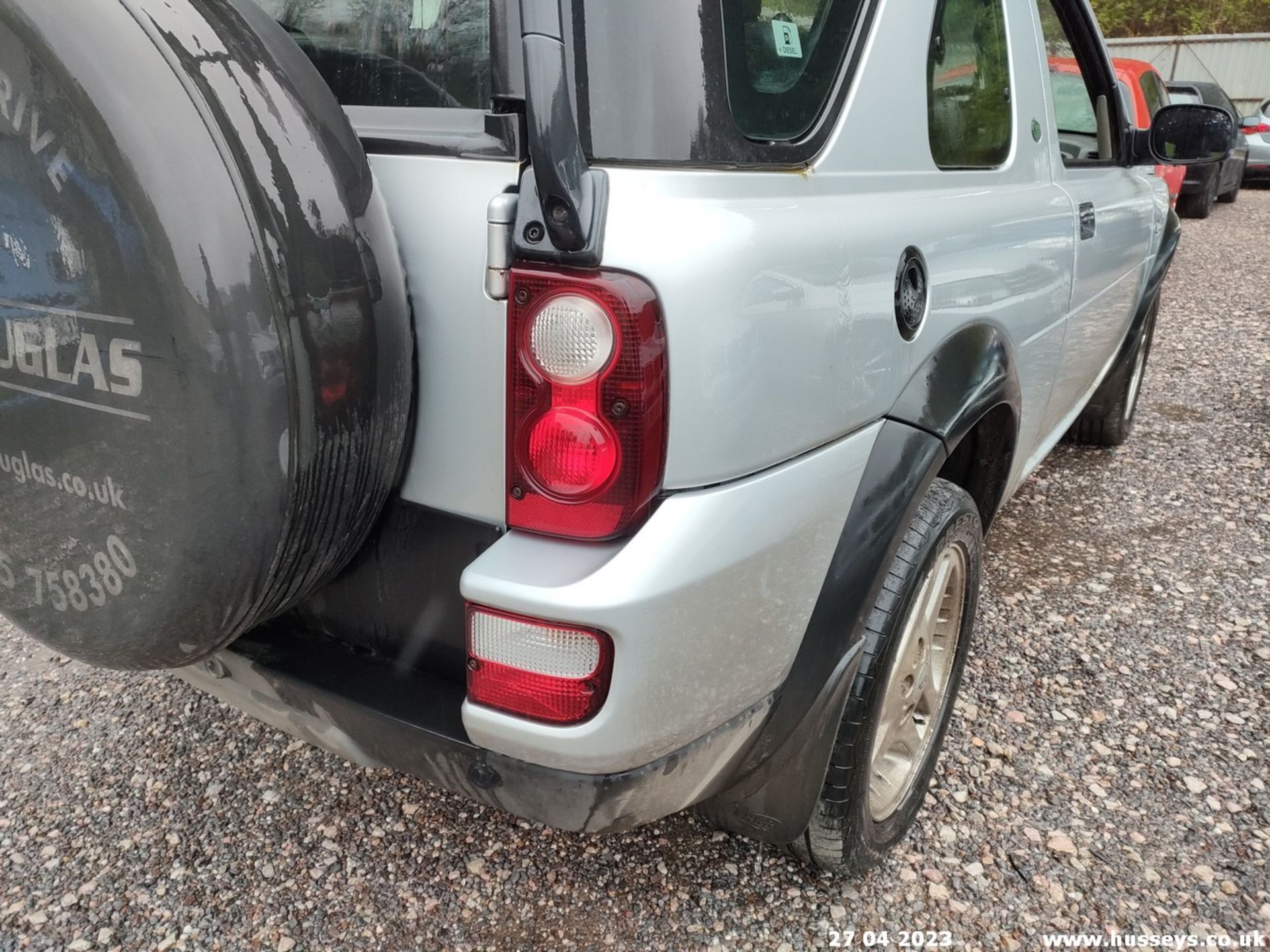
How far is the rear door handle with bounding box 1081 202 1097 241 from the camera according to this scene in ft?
8.43

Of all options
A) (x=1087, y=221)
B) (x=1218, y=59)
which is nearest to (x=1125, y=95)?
(x=1087, y=221)

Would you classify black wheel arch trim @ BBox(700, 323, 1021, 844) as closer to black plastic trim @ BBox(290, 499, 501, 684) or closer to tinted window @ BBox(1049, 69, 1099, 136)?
black plastic trim @ BBox(290, 499, 501, 684)

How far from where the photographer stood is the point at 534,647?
1.25 meters

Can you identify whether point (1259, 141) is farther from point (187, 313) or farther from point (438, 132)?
point (187, 313)

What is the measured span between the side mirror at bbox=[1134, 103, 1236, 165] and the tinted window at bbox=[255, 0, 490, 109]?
227 centimetres

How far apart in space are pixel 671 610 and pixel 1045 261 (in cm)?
154

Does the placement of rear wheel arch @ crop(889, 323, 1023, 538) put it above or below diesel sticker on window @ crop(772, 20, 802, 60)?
below

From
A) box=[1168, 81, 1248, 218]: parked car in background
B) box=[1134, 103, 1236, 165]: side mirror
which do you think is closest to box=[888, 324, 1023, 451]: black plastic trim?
box=[1134, 103, 1236, 165]: side mirror

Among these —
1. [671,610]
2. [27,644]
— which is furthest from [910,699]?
[27,644]

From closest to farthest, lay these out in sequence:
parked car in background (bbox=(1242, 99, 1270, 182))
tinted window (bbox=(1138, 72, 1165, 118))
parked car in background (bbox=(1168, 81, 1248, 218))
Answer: tinted window (bbox=(1138, 72, 1165, 118)) → parked car in background (bbox=(1168, 81, 1248, 218)) → parked car in background (bbox=(1242, 99, 1270, 182))

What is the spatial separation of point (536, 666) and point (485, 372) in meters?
0.39

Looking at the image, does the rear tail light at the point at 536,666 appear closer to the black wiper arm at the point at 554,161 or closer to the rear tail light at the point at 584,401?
the rear tail light at the point at 584,401

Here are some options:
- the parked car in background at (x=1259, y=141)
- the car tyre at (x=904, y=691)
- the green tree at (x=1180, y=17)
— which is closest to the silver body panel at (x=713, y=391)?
the car tyre at (x=904, y=691)

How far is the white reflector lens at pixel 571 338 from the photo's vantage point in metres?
1.17
